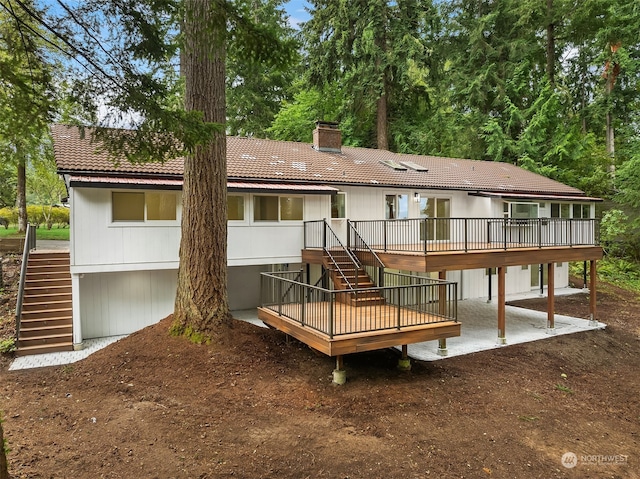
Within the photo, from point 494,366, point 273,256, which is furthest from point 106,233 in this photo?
point 494,366

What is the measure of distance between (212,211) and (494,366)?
7.21m

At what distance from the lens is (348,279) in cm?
1060

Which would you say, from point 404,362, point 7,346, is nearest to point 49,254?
point 7,346

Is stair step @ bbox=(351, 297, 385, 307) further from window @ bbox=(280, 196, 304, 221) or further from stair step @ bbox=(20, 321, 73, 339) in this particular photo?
stair step @ bbox=(20, 321, 73, 339)

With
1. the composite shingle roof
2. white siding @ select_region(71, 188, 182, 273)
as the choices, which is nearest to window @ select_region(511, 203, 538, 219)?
the composite shingle roof

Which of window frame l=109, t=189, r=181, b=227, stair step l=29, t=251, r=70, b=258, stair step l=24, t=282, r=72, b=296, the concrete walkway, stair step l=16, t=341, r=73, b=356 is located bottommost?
the concrete walkway

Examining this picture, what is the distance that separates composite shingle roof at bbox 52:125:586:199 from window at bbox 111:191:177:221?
A: 0.61 m

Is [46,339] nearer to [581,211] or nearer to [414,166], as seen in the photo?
[414,166]

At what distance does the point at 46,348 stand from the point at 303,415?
682cm

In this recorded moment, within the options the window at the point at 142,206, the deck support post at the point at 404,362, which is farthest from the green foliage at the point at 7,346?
the deck support post at the point at 404,362

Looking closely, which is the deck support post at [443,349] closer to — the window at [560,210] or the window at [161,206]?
the window at [161,206]

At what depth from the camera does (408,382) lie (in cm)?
778

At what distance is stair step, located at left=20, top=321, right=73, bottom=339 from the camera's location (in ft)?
30.7

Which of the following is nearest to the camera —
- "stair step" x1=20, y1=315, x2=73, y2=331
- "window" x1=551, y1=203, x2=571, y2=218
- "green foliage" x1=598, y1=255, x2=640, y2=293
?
"stair step" x1=20, y1=315, x2=73, y2=331
